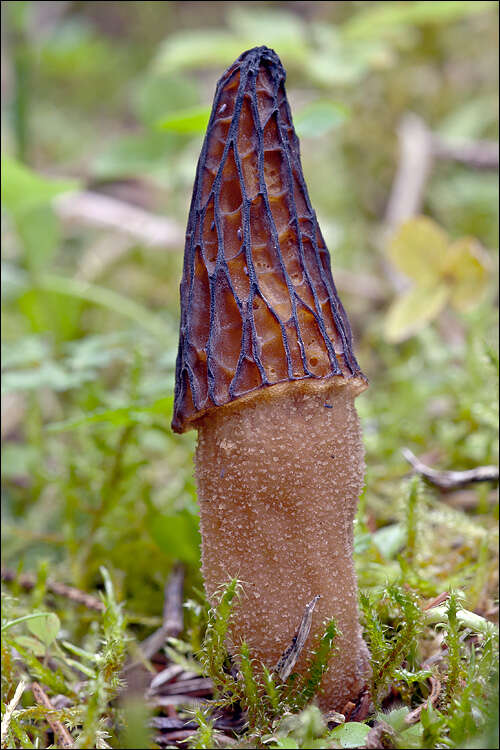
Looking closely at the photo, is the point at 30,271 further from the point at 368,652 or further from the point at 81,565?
the point at 368,652

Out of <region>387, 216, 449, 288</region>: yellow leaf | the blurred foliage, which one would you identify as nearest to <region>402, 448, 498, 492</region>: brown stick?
the blurred foliage

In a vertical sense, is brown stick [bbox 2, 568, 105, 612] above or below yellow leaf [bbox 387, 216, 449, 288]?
below

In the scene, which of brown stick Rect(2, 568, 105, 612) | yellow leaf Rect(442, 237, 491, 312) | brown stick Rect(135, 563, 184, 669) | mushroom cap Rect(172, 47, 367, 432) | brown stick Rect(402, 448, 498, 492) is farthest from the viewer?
yellow leaf Rect(442, 237, 491, 312)

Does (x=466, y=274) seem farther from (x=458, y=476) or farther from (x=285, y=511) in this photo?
(x=285, y=511)

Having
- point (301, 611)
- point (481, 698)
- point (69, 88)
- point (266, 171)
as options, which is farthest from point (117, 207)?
point (69, 88)

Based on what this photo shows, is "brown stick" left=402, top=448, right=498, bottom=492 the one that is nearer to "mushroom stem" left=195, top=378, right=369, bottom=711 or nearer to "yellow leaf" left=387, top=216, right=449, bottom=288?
"mushroom stem" left=195, top=378, right=369, bottom=711

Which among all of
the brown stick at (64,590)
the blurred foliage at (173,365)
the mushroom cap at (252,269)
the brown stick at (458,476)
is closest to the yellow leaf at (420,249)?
the blurred foliage at (173,365)

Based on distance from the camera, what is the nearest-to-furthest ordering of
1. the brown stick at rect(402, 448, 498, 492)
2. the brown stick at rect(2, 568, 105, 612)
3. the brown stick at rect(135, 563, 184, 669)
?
the brown stick at rect(135, 563, 184, 669) < the brown stick at rect(2, 568, 105, 612) < the brown stick at rect(402, 448, 498, 492)
